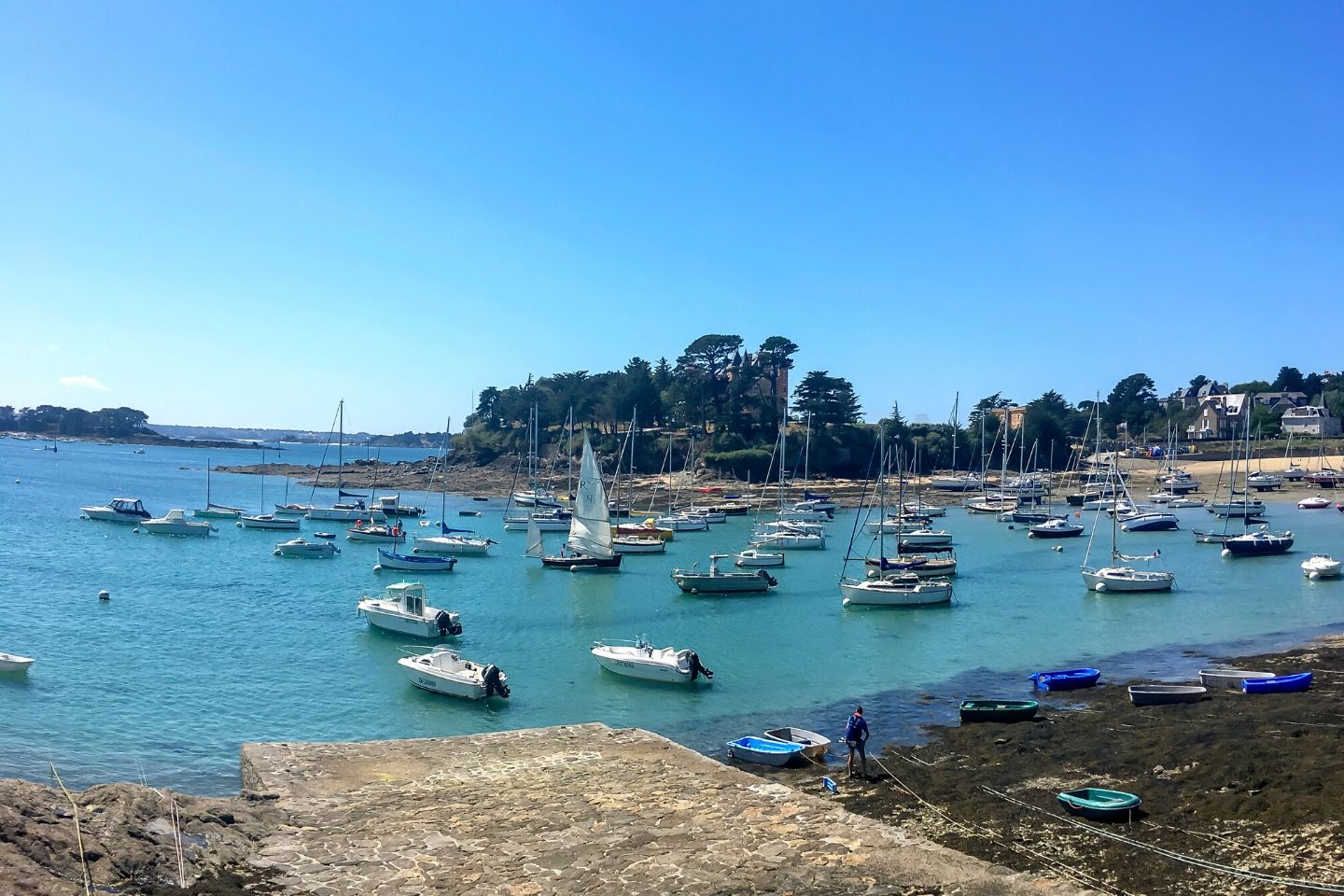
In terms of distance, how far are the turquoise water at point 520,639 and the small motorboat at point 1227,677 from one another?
2.83 meters

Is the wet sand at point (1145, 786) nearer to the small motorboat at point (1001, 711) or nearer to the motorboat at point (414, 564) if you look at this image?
the small motorboat at point (1001, 711)

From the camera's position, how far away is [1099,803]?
19.7 meters

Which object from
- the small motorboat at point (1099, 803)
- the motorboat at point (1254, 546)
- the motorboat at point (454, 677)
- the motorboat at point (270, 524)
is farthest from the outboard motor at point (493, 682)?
the motorboat at point (270, 524)

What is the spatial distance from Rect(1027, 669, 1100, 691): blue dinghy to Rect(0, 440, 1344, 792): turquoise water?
4.26 ft

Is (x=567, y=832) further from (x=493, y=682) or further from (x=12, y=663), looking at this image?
(x=12, y=663)

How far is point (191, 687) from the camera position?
3397cm

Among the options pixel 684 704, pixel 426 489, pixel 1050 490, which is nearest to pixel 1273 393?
pixel 1050 490

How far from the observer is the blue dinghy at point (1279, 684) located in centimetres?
3048

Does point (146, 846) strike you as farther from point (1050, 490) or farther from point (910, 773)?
point (1050, 490)

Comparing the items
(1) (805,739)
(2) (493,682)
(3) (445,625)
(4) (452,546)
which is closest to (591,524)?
(4) (452,546)

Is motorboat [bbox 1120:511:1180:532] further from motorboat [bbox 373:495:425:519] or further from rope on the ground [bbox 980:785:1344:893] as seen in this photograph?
rope on the ground [bbox 980:785:1344:893]

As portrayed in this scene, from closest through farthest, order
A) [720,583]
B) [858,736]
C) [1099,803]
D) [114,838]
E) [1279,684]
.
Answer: [114,838], [1099,803], [858,736], [1279,684], [720,583]

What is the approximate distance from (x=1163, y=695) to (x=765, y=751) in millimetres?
13009

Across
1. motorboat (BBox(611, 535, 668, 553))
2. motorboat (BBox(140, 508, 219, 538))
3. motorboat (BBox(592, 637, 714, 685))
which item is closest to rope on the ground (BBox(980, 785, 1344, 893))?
motorboat (BBox(592, 637, 714, 685))
